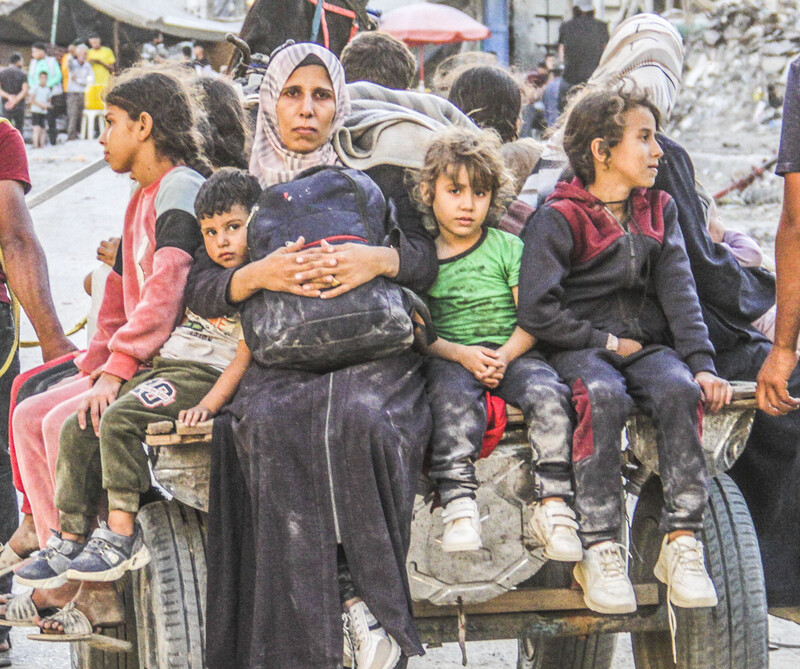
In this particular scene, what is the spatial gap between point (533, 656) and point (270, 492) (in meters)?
1.58

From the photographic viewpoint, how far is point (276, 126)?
318 cm

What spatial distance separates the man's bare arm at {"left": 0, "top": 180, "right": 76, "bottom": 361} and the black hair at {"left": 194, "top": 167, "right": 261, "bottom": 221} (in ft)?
3.46

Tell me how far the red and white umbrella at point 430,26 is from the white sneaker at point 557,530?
1706 cm

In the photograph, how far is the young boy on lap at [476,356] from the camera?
2.63 m

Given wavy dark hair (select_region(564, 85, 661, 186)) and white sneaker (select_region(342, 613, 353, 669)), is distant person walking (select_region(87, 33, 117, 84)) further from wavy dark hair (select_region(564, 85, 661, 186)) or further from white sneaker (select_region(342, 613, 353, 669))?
white sneaker (select_region(342, 613, 353, 669))

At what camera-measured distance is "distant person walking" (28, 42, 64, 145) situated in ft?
71.2

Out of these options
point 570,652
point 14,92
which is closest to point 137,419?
point 570,652

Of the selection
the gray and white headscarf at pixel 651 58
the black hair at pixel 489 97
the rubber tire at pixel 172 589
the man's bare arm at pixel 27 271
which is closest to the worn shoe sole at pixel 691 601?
the rubber tire at pixel 172 589

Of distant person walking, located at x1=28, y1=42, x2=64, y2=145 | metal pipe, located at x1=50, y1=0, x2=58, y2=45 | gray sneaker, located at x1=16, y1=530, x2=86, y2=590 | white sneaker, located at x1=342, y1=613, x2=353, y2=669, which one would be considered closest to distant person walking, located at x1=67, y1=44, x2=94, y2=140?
distant person walking, located at x1=28, y1=42, x2=64, y2=145

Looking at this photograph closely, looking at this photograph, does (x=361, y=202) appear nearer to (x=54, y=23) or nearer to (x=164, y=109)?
(x=164, y=109)

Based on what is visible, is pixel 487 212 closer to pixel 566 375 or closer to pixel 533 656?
pixel 566 375

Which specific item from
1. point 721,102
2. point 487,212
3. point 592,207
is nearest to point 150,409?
point 487,212

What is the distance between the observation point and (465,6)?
25922 millimetres

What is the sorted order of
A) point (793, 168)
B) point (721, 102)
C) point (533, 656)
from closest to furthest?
point (793, 168) → point (533, 656) → point (721, 102)
